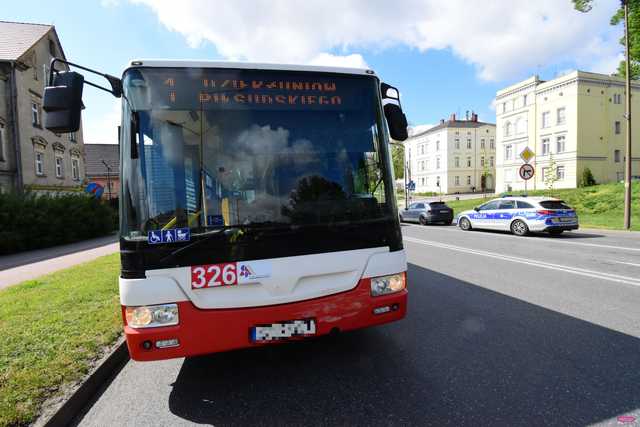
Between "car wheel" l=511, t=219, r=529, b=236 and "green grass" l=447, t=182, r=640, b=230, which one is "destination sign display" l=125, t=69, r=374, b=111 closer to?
"car wheel" l=511, t=219, r=529, b=236

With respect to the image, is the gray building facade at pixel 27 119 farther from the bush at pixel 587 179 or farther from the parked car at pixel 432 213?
the bush at pixel 587 179

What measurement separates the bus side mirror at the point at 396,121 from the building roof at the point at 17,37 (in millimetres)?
25619

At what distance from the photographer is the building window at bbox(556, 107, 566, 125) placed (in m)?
42.1

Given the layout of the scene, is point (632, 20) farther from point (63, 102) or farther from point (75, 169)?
point (75, 169)

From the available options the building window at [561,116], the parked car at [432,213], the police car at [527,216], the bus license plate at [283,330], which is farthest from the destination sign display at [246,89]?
the building window at [561,116]

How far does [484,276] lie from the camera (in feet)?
23.1

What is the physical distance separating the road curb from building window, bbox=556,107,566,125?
50.4 m

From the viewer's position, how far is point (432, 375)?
3.18m

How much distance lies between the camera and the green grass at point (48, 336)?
2906 mm

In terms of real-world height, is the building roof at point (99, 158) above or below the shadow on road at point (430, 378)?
above

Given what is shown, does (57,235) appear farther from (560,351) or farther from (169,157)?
(560,351)

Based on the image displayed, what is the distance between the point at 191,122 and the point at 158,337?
1.67m

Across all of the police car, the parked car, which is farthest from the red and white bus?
the parked car

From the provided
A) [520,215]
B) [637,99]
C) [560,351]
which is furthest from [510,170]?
[560,351]
